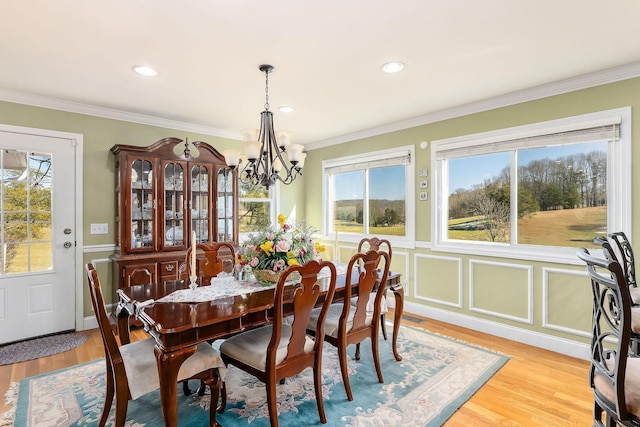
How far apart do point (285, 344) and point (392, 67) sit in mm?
2210

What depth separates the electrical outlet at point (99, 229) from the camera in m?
3.70

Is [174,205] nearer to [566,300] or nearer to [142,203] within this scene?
[142,203]

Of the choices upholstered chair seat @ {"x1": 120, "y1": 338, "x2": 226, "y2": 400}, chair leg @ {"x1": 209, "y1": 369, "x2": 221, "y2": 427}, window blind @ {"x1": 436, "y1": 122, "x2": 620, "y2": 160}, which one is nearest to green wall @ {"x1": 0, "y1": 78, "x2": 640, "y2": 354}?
window blind @ {"x1": 436, "y1": 122, "x2": 620, "y2": 160}

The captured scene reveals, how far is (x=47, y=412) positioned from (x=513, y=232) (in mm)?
4132

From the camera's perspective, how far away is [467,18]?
6.49ft

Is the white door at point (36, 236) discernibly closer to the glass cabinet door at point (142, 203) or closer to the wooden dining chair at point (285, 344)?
the glass cabinet door at point (142, 203)

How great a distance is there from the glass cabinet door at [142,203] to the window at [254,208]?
4.62 feet

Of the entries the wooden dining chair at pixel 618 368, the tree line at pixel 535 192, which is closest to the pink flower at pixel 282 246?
the wooden dining chair at pixel 618 368

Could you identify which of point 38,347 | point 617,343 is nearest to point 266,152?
point 617,343

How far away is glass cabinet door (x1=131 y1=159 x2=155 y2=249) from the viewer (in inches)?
→ 145

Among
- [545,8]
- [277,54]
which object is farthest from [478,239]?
[277,54]

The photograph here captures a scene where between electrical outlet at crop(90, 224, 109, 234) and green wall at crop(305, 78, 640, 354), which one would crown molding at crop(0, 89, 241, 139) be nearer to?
electrical outlet at crop(90, 224, 109, 234)

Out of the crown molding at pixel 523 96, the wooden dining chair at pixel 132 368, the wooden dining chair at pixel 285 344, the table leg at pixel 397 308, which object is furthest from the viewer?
the table leg at pixel 397 308

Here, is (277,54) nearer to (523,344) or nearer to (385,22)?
(385,22)
